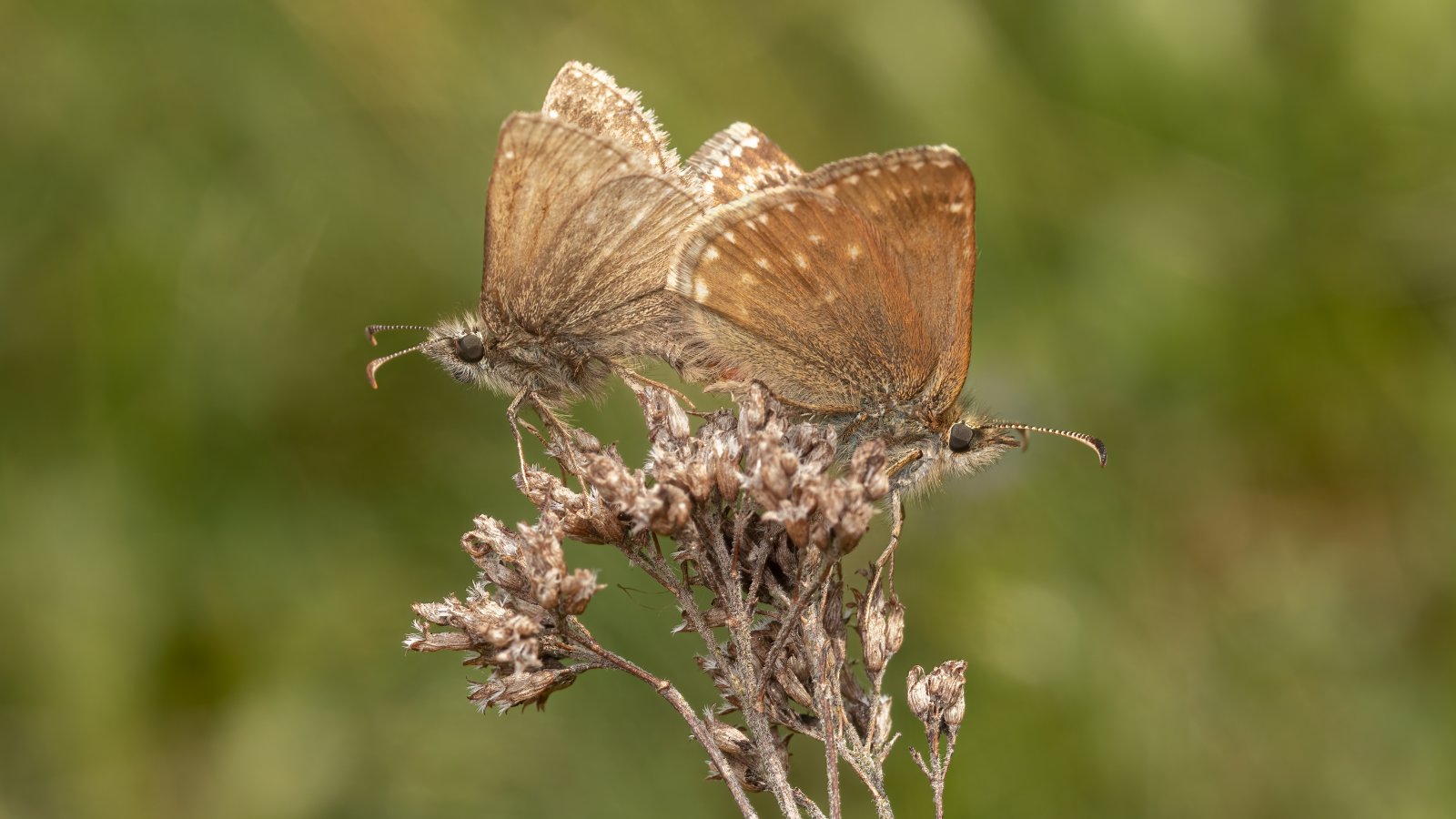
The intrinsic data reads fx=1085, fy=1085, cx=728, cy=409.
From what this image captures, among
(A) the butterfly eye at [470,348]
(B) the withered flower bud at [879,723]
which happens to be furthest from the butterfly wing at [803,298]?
(B) the withered flower bud at [879,723]

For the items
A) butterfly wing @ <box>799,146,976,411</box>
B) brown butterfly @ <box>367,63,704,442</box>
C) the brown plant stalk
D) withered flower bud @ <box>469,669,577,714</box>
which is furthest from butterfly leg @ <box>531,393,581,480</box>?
butterfly wing @ <box>799,146,976,411</box>

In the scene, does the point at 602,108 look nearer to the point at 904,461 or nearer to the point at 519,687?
the point at 904,461

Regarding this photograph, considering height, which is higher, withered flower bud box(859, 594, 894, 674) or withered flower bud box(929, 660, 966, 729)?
withered flower bud box(859, 594, 894, 674)

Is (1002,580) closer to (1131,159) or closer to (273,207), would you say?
(1131,159)

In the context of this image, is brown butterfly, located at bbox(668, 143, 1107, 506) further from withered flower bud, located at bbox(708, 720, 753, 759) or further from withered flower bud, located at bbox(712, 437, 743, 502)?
withered flower bud, located at bbox(708, 720, 753, 759)

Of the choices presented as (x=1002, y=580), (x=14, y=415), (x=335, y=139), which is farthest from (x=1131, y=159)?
(x=14, y=415)

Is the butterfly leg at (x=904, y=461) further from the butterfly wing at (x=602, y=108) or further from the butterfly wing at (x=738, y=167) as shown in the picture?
the butterfly wing at (x=602, y=108)

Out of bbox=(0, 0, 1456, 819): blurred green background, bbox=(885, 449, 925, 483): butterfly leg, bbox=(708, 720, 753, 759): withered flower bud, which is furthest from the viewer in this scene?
bbox=(0, 0, 1456, 819): blurred green background

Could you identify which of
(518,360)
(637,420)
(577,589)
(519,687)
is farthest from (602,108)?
(519,687)
